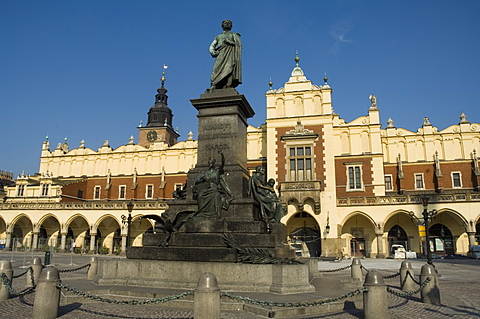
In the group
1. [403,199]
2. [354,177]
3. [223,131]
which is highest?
[354,177]

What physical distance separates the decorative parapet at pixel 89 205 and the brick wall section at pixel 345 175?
16020 millimetres

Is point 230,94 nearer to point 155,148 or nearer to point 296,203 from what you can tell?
point 296,203

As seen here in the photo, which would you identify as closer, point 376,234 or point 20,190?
point 376,234

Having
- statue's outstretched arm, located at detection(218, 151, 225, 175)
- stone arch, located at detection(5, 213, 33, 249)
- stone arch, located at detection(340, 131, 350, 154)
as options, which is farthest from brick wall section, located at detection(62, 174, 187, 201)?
statue's outstretched arm, located at detection(218, 151, 225, 175)

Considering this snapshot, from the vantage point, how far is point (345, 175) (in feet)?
113

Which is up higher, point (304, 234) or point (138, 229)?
point (138, 229)

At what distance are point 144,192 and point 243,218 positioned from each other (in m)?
34.5

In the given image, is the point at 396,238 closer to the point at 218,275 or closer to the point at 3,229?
the point at 218,275

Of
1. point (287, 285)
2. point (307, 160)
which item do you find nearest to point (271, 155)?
point (307, 160)

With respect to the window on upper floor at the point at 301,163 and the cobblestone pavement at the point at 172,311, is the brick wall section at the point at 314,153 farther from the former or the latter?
the cobblestone pavement at the point at 172,311

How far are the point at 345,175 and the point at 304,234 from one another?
6.32m

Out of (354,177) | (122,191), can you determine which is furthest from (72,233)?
(354,177)

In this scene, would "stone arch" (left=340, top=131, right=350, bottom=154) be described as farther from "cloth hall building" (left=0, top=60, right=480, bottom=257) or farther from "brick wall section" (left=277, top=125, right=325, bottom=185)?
"brick wall section" (left=277, top=125, right=325, bottom=185)

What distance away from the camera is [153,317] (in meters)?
6.31
